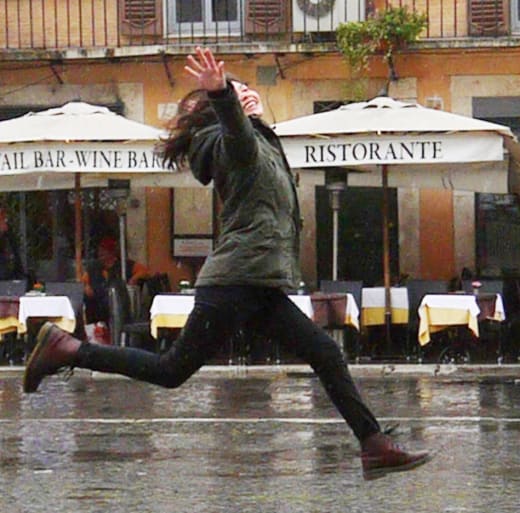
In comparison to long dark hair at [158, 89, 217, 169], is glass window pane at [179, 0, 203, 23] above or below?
above

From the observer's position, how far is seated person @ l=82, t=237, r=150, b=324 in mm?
20016

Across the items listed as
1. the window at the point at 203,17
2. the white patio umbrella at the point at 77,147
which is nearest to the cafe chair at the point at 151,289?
the white patio umbrella at the point at 77,147

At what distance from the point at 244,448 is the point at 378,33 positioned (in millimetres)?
11956

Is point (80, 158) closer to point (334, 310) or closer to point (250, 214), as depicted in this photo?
point (334, 310)

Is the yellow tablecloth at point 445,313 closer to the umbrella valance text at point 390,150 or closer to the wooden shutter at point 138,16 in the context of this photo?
the umbrella valance text at point 390,150

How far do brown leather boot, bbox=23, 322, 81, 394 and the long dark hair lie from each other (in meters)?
0.89

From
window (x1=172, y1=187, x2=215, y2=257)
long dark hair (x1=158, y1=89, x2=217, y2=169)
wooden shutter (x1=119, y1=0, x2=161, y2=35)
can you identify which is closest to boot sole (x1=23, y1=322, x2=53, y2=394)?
long dark hair (x1=158, y1=89, x2=217, y2=169)

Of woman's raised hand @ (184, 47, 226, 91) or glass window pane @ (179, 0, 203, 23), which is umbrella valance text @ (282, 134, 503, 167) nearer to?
glass window pane @ (179, 0, 203, 23)

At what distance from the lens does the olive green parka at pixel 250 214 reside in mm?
8039

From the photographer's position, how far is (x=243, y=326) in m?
8.27

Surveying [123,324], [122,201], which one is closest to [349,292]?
[123,324]

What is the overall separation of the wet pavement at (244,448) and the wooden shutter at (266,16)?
286 inches

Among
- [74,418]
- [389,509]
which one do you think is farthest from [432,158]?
[389,509]

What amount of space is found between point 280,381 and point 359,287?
268 centimetres
